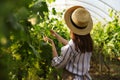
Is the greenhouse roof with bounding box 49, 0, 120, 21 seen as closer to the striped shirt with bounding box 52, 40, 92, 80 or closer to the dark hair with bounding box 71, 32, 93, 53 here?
the striped shirt with bounding box 52, 40, 92, 80

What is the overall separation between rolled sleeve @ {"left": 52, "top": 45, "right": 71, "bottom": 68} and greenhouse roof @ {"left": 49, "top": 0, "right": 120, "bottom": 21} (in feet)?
22.3

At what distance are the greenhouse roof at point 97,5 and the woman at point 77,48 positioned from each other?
677 cm

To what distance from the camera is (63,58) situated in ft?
10.4

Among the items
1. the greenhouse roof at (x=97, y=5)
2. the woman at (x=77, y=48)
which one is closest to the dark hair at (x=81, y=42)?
the woman at (x=77, y=48)

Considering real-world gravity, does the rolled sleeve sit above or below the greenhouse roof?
above

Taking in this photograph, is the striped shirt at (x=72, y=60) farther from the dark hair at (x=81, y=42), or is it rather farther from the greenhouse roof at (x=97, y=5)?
the greenhouse roof at (x=97, y=5)

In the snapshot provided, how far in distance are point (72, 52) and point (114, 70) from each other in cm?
538

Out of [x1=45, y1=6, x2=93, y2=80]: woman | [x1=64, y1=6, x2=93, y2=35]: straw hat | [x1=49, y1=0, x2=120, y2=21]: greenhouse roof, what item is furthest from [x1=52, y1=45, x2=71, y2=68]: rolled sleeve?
[x1=49, y1=0, x2=120, y2=21]: greenhouse roof

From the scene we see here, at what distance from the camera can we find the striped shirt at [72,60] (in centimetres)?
312

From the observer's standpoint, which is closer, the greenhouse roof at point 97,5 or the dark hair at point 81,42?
the dark hair at point 81,42

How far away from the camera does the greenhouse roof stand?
10040 millimetres

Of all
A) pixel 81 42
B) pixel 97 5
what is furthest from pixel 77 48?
pixel 97 5

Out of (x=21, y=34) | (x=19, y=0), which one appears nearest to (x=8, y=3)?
(x=19, y=0)

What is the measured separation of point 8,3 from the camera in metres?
0.78
